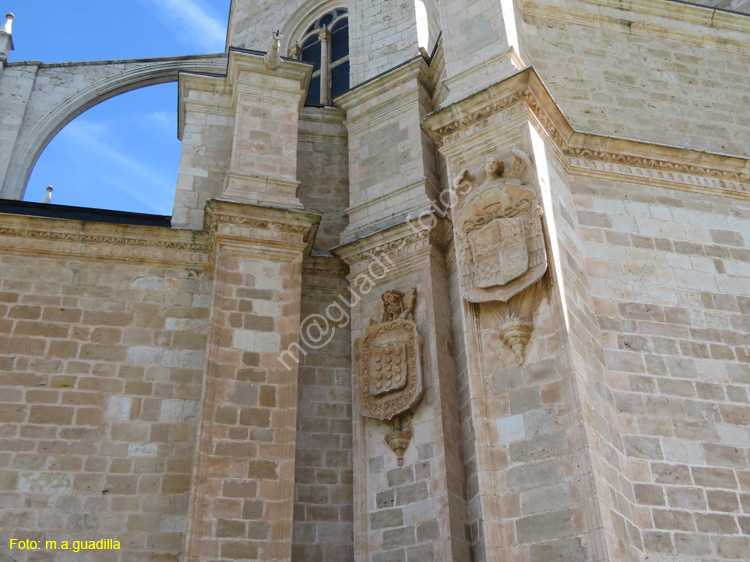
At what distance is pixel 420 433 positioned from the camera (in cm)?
820

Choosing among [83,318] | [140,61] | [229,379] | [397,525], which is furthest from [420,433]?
[140,61]

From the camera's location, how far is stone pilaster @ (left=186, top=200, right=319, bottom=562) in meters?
7.45

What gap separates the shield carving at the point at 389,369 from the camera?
8383mm

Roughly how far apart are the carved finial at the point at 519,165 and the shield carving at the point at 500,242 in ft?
0.46

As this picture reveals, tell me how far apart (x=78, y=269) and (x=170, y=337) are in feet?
4.44

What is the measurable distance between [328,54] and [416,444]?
372 inches

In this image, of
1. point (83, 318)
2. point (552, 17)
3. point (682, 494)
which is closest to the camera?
point (682, 494)

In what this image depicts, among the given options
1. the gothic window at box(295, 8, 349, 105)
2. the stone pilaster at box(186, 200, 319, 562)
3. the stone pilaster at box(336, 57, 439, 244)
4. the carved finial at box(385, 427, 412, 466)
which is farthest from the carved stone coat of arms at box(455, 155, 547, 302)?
the gothic window at box(295, 8, 349, 105)

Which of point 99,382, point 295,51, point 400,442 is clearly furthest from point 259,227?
point 295,51

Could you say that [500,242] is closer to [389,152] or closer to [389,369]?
[389,369]

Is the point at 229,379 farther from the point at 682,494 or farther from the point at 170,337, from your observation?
the point at 682,494

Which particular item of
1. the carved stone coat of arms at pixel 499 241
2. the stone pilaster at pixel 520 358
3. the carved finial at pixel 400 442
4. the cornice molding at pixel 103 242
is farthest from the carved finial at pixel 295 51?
the carved finial at pixel 400 442

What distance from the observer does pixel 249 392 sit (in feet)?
26.9

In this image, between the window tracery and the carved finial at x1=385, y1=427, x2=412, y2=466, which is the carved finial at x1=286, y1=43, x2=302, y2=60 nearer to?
the window tracery
